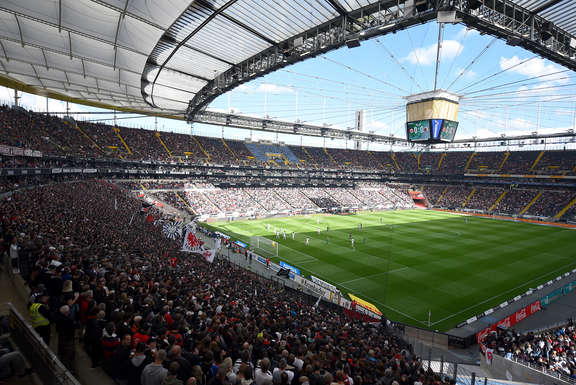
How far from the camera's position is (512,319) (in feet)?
52.9

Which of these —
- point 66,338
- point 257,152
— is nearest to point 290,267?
point 66,338

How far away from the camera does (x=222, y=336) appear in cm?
602

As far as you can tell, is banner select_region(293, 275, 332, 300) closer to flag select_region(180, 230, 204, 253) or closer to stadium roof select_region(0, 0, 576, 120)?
flag select_region(180, 230, 204, 253)

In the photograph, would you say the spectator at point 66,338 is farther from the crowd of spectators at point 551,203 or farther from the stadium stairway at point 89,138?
the crowd of spectators at point 551,203

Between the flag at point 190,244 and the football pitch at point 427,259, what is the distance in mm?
8779

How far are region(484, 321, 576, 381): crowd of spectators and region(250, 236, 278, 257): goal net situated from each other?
16.8 meters

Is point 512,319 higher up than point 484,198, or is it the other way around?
point 484,198

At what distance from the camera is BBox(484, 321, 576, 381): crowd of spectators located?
442 inches

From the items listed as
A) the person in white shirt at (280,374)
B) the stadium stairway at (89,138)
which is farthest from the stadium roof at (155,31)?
the stadium stairway at (89,138)

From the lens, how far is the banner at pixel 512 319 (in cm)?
1427

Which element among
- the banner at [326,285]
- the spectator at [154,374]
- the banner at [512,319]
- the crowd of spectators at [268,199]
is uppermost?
the spectator at [154,374]

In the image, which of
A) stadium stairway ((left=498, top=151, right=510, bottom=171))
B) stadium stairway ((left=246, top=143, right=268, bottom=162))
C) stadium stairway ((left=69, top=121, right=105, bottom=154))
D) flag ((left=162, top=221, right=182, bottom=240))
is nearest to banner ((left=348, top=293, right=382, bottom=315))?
flag ((left=162, top=221, right=182, bottom=240))

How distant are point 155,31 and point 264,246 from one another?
789 inches

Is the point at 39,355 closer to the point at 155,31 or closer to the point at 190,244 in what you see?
the point at 155,31
